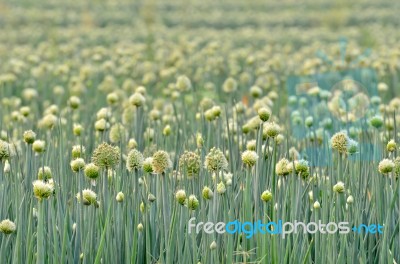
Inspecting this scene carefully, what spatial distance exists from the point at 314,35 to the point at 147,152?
22.3 ft

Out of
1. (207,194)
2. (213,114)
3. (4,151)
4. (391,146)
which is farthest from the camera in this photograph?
(213,114)

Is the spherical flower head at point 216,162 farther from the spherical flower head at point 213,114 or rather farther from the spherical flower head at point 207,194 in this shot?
the spherical flower head at point 213,114

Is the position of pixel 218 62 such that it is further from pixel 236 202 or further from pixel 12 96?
pixel 236 202

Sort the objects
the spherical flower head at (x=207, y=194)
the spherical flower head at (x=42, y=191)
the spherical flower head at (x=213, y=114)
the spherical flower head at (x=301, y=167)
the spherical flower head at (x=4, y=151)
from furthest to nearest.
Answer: the spherical flower head at (x=213, y=114) < the spherical flower head at (x=4, y=151) < the spherical flower head at (x=301, y=167) < the spherical flower head at (x=207, y=194) < the spherical flower head at (x=42, y=191)

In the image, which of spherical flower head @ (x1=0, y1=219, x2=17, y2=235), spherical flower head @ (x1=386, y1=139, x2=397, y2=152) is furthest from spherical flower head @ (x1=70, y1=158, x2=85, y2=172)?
spherical flower head @ (x1=386, y1=139, x2=397, y2=152)

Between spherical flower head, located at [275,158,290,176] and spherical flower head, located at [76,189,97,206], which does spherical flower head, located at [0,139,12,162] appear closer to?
spherical flower head, located at [76,189,97,206]

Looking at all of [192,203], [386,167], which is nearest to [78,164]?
[192,203]

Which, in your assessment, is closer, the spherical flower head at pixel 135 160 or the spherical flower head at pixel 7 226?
the spherical flower head at pixel 7 226

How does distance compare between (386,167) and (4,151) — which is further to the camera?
(4,151)

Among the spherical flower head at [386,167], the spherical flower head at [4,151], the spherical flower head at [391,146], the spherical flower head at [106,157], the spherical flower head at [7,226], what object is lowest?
the spherical flower head at [7,226]

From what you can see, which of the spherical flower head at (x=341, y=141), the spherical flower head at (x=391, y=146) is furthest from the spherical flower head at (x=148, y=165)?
the spherical flower head at (x=391, y=146)

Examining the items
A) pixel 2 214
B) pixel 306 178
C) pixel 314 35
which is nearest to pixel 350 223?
pixel 306 178

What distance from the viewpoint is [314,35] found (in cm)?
980

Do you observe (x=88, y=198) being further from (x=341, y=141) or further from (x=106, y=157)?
(x=341, y=141)
